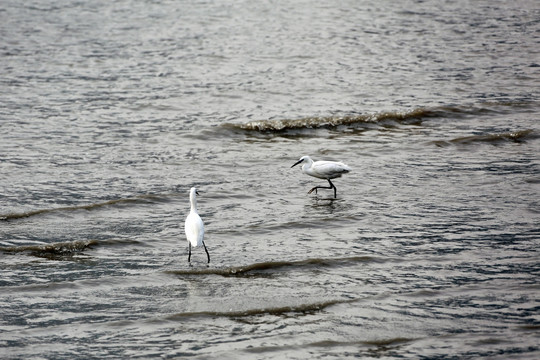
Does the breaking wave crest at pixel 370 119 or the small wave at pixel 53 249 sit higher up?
the breaking wave crest at pixel 370 119

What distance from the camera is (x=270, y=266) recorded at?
9.12 m

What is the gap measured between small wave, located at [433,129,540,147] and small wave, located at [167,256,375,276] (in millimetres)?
5346

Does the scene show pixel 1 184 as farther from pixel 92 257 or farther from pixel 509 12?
pixel 509 12

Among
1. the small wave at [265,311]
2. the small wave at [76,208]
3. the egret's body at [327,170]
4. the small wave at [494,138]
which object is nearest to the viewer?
the small wave at [265,311]

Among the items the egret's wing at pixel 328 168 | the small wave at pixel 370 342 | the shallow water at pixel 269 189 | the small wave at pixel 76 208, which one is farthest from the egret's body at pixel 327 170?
the small wave at pixel 370 342

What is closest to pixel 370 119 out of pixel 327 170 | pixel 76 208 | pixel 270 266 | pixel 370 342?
pixel 327 170

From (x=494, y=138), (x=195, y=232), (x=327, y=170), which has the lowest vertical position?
(x=195, y=232)

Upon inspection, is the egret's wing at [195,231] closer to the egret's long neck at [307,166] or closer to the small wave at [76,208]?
the small wave at [76,208]

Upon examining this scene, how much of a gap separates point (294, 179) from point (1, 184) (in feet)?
14.4

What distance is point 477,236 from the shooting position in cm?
977

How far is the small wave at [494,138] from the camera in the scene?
1402 centimetres

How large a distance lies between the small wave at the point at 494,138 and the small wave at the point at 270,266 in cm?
535

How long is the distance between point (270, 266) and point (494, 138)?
655 cm

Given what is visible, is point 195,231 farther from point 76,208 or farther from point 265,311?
point 76,208
